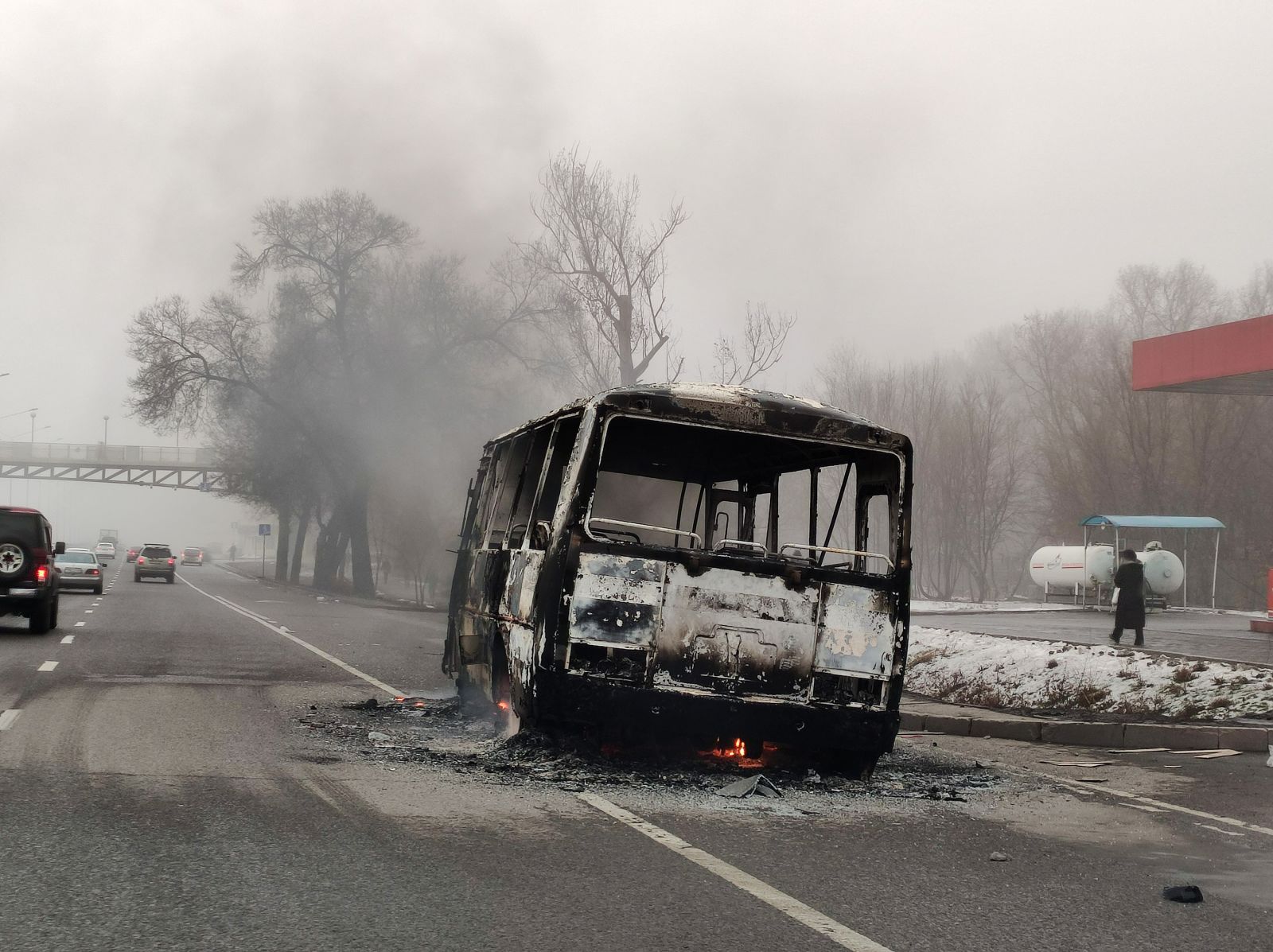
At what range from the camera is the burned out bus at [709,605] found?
27.1 ft

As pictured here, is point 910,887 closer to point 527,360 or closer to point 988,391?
point 527,360

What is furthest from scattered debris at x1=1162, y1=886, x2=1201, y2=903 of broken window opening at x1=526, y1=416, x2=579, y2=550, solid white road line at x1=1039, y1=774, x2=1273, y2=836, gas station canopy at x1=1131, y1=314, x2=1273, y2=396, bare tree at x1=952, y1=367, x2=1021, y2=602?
bare tree at x1=952, y1=367, x2=1021, y2=602

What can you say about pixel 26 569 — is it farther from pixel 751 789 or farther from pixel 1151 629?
pixel 1151 629

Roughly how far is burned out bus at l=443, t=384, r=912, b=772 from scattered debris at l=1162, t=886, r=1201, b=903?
2.69 metres

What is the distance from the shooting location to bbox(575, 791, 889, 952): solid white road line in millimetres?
4945

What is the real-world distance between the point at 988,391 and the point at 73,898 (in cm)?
6708

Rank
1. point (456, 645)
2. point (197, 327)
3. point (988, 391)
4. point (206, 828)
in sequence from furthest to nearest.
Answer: point (988, 391) → point (197, 327) → point (456, 645) → point (206, 828)

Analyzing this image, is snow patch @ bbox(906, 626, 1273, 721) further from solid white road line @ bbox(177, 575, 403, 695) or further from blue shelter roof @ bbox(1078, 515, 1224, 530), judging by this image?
blue shelter roof @ bbox(1078, 515, 1224, 530)

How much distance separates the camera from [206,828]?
257 inches

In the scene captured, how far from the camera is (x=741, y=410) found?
29.0 feet

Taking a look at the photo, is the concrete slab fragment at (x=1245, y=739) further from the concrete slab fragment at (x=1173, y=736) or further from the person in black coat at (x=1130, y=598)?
the person in black coat at (x=1130, y=598)

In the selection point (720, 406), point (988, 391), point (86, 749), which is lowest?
point (86, 749)

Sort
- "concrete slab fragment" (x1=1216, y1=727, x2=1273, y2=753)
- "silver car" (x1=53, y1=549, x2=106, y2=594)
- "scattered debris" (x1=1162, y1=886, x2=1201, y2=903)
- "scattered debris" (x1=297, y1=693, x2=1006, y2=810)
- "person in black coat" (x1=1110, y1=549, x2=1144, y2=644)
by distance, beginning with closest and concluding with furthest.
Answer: "scattered debris" (x1=1162, y1=886, x2=1201, y2=903)
"scattered debris" (x1=297, y1=693, x2=1006, y2=810)
"concrete slab fragment" (x1=1216, y1=727, x2=1273, y2=753)
"person in black coat" (x1=1110, y1=549, x2=1144, y2=644)
"silver car" (x1=53, y1=549, x2=106, y2=594)

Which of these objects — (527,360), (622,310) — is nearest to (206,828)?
(622,310)
